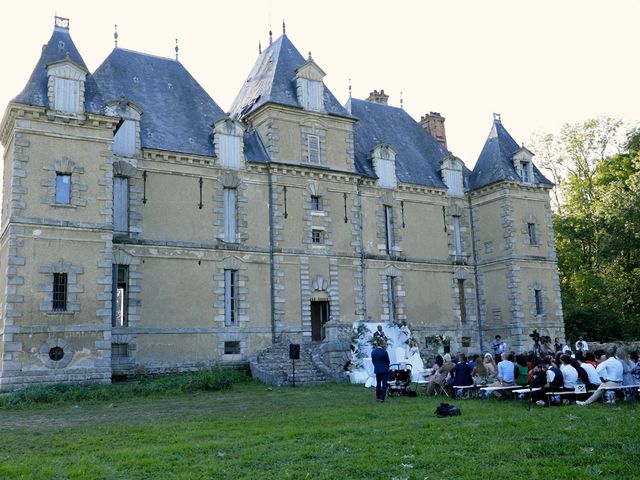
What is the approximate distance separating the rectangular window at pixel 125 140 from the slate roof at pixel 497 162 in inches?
688

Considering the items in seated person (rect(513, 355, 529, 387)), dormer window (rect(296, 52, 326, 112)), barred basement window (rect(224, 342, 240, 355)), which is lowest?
seated person (rect(513, 355, 529, 387))

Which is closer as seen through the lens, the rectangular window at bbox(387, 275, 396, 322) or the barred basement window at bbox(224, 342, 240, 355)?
the barred basement window at bbox(224, 342, 240, 355)

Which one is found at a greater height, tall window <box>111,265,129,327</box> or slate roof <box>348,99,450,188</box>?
slate roof <box>348,99,450,188</box>

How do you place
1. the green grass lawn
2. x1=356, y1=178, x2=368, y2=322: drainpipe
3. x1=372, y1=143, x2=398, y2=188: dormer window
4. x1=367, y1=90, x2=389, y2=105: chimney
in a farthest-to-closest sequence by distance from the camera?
x1=367, y1=90, x2=389, y2=105: chimney < x1=372, y1=143, x2=398, y2=188: dormer window < x1=356, y1=178, x2=368, y2=322: drainpipe < the green grass lawn

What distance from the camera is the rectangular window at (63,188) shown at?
21.0 m

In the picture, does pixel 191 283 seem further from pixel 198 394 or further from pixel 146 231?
pixel 198 394

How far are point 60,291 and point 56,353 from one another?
1890 mm

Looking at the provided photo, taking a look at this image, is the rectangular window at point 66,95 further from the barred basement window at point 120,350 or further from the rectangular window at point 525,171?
the rectangular window at point 525,171

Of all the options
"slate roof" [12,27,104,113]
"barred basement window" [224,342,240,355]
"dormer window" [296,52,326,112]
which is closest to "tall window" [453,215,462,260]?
"dormer window" [296,52,326,112]

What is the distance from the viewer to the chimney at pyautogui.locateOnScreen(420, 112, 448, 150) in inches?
1473

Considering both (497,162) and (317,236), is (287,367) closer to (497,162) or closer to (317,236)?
(317,236)

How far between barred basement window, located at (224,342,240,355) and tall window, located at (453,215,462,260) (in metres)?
12.9

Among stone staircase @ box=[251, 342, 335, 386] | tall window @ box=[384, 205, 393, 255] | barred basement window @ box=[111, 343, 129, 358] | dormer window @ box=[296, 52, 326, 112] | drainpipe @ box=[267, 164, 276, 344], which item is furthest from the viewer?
tall window @ box=[384, 205, 393, 255]

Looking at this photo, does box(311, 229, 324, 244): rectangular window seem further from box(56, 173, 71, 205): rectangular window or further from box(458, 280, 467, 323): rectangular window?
box(56, 173, 71, 205): rectangular window
